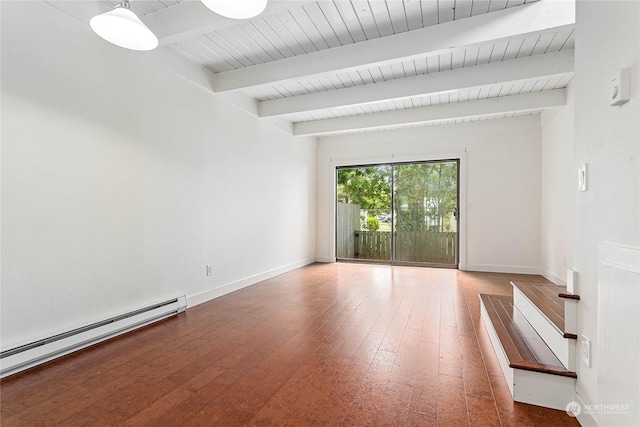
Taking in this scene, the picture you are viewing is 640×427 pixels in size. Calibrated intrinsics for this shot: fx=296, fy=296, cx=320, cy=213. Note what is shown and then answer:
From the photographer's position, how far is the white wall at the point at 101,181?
6.75 feet

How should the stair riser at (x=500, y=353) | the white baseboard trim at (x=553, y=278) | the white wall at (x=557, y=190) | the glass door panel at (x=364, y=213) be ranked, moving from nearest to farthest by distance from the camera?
the stair riser at (x=500, y=353)
the white wall at (x=557, y=190)
the white baseboard trim at (x=553, y=278)
the glass door panel at (x=364, y=213)

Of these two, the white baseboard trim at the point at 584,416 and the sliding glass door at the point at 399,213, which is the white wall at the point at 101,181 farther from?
the white baseboard trim at the point at 584,416

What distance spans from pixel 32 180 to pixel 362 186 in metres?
5.43

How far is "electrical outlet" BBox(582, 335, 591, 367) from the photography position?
1504 millimetres

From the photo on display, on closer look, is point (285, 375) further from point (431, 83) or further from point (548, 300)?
point (431, 83)

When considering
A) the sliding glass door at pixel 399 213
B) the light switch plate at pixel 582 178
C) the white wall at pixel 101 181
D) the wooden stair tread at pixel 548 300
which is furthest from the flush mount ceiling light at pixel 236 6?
the sliding glass door at pixel 399 213

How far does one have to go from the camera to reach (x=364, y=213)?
6.65 meters

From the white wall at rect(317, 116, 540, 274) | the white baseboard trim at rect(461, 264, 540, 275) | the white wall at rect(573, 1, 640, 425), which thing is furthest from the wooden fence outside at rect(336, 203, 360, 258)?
the white wall at rect(573, 1, 640, 425)

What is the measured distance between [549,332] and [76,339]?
3457 millimetres

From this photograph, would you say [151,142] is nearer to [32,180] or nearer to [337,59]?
[32,180]

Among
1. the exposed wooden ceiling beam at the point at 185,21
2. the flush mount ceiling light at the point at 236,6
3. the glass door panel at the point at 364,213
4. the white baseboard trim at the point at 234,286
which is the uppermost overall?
the exposed wooden ceiling beam at the point at 185,21

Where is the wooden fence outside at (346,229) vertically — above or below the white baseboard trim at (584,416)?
above

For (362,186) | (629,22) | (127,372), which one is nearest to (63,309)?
(127,372)

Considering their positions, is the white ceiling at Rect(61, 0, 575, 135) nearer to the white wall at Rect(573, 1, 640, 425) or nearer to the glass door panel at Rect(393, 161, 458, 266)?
the white wall at Rect(573, 1, 640, 425)
